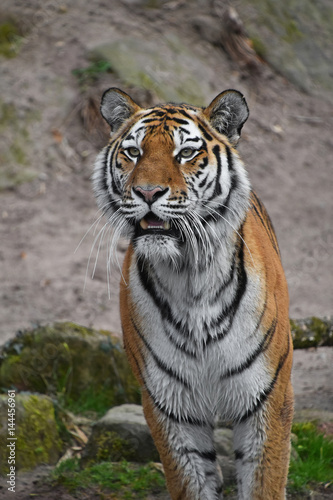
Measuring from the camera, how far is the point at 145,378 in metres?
2.80

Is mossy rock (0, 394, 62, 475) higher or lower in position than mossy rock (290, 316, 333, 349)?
lower

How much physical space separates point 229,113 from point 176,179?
18.4 inches

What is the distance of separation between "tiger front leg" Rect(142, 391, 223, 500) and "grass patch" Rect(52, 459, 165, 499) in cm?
69

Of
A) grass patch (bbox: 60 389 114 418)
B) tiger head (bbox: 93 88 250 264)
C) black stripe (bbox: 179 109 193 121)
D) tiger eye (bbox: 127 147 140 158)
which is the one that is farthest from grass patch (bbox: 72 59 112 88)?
tiger eye (bbox: 127 147 140 158)

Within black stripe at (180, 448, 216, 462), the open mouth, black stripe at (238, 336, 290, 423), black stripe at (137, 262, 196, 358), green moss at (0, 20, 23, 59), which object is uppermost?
green moss at (0, 20, 23, 59)

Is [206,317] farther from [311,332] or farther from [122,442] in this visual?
[311,332]

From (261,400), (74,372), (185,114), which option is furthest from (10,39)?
(261,400)

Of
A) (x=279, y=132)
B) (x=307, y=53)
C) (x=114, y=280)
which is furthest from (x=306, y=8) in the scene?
(x=114, y=280)

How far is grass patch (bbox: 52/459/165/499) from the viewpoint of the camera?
3455 mm

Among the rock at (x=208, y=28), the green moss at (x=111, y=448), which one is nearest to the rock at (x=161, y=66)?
the rock at (x=208, y=28)

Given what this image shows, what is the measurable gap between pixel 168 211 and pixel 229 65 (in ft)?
25.3

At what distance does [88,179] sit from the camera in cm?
775

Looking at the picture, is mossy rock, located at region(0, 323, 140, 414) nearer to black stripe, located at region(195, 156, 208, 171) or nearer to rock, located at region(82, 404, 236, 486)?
rock, located at region(82, 404, 236, 486)

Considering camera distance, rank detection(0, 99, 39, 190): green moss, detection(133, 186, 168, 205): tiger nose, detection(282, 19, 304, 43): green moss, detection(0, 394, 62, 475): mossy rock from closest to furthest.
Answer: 1. detection(133, 186, 168, 205): tiger nose
2. detection(0, 394, 62, 475): mossy rock
3. detection(0, 99, 39, 190): green moss
4. detection(282, 19, 304, 43): green moss
